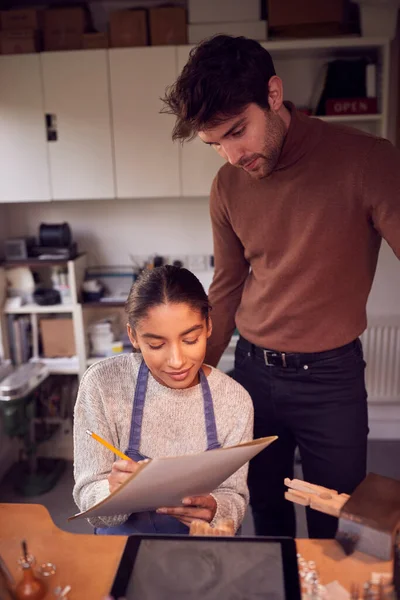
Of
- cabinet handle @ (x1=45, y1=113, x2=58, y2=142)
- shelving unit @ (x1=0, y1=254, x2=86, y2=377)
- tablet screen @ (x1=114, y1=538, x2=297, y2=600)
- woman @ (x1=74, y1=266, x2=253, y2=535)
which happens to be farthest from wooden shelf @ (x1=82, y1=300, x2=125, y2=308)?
tablet screen @ (x1=114, y1=538, x2=297, y2=600)

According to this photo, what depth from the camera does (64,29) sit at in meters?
2.61

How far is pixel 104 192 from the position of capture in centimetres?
269

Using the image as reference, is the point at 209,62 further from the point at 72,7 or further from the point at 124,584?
the point at 72,7

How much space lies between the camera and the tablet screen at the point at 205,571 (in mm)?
741

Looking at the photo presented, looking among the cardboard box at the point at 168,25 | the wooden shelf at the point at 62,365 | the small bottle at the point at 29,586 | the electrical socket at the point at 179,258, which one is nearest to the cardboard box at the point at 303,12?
the cardboard box at the point at 168,25

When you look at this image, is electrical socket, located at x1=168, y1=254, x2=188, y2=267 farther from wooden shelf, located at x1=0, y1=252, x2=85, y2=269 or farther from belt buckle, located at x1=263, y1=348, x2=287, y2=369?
belt buckle, located at x1=263, y1=348, x2=287, y2=369

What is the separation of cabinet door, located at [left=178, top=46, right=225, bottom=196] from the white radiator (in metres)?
1.21

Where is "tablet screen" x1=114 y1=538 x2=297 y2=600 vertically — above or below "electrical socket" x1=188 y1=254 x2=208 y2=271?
below

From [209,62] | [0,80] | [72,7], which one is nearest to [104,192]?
[0,80]

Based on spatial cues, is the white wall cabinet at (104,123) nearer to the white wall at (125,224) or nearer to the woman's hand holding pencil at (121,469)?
the white wall at (125,224)

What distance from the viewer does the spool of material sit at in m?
2.76

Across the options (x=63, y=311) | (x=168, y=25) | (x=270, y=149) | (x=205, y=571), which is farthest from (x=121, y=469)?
(x=168, y=25)

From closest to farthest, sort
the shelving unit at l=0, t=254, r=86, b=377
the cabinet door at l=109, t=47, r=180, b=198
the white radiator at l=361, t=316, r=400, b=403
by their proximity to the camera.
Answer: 1. the cabinet door at l=109, t=47, r=180, b=198
2. the shelving unit at l=0, t=254, r=86, b=377
3. the white radiator at l=361, t=316, r=400, b=403

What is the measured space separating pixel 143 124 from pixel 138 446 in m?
1.86
